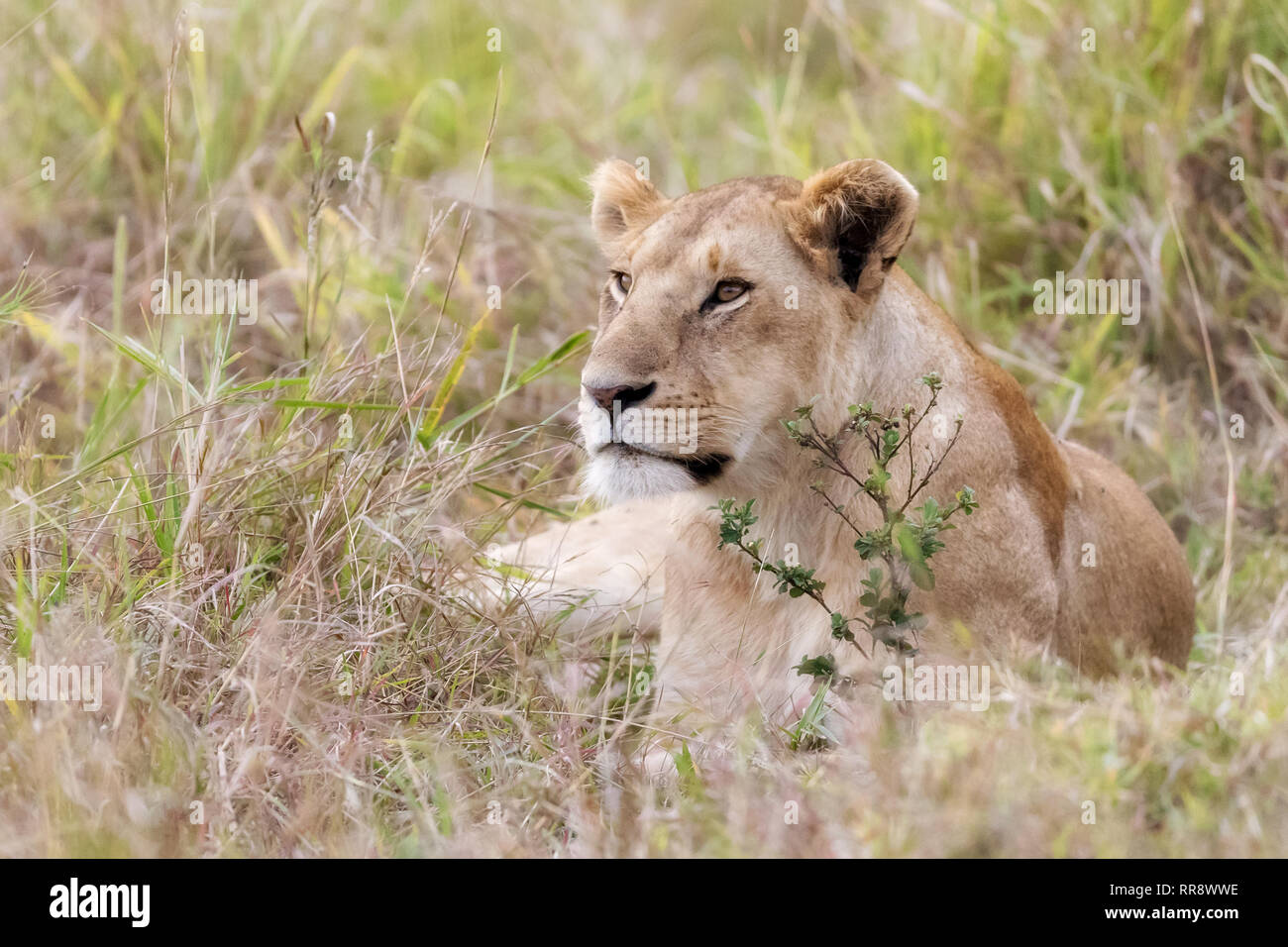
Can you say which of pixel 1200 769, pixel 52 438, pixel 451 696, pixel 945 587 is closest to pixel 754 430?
pixel 945 587

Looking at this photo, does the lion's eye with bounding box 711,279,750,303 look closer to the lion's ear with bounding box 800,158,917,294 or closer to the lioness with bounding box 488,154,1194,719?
the lioness with bounding box 488,154,1194,719

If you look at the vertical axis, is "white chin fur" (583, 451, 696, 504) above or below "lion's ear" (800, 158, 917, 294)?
below

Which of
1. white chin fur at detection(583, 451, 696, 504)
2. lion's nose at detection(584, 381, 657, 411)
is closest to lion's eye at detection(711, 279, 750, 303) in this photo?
lion's nose at detection(584, 381, 657, 411)

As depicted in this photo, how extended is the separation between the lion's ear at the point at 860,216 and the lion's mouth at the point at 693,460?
0.56m

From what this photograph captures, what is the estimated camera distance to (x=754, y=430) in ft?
12.6

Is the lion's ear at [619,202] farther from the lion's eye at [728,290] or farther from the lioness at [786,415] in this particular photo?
the lion's eye at [728,290]

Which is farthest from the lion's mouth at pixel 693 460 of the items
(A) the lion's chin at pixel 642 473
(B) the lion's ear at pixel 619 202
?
(B) the lion's ear at pixel 619 202

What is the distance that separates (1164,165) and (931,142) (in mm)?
962

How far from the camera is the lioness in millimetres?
3791

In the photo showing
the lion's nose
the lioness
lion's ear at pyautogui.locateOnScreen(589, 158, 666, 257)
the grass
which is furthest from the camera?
lion's ear at pyautogui.locateOnScreen(589, 158, 666, 257)

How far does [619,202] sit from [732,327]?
0.81m
